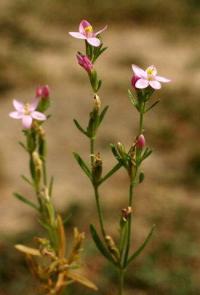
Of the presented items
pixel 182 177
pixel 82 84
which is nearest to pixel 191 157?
pixel 182 177

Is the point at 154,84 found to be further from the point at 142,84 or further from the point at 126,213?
the point at 126,213

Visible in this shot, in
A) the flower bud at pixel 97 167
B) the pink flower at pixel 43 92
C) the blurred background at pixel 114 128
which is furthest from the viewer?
the blurred background at pixel 114 128

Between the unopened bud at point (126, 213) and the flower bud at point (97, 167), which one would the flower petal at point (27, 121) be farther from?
the unopened bud at point (126, 213)

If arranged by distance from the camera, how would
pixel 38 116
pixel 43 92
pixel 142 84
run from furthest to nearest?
pixel 43 92 → pixel 38 116 → pixel 142 84

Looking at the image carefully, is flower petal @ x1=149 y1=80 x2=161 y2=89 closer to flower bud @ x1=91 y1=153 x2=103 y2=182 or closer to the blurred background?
flower bud @ x1=91 y1=153 x2=103 y2=182


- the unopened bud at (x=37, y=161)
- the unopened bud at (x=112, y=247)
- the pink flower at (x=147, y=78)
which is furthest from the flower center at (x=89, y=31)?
the unopened bud at (x=112, y=247)

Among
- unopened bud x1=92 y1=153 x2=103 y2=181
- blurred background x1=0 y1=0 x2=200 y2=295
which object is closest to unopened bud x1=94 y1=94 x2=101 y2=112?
unopened bud x1=92 y1=153 x2=103 y2=181

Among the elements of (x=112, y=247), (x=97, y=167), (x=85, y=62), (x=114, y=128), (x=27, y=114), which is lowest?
(x=112, y=247)

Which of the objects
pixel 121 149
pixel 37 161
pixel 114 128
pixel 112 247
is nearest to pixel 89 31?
pixel 121 149

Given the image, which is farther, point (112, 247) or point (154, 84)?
point (112, 247)
